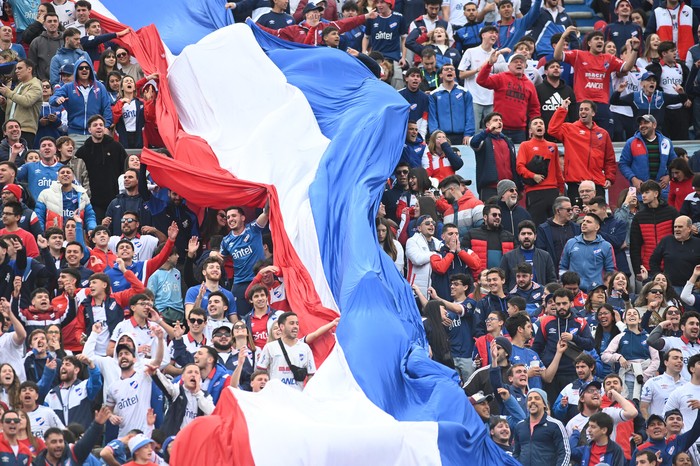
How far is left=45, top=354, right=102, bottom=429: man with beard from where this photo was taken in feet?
49.3

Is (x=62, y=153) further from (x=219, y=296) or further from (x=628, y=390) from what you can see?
(x=628, y=390)

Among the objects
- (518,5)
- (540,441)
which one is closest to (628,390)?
(540,441)

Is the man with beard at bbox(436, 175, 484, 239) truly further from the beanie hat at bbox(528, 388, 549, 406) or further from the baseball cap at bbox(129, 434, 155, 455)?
the baseball cap at bbox(129, 434, 155, 455)

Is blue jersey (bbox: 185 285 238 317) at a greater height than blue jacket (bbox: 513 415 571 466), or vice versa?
blue jersey (bbox: 185 285 238 317)

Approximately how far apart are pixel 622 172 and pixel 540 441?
6.16m

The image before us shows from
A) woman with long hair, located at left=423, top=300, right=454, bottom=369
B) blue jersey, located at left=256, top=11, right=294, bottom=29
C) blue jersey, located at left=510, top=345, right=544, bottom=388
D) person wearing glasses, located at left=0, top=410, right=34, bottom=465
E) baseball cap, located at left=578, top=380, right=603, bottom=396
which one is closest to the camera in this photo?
person wearing glasses, located at left=0, top=410, right=34, bottom=465

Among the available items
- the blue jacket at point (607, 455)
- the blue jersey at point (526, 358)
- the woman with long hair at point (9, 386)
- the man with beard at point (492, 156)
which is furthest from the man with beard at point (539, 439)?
the man with beard at point (492, 156)

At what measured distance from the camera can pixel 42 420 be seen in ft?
47.8

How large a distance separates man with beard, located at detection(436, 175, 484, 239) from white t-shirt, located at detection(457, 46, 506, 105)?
87.0 inches

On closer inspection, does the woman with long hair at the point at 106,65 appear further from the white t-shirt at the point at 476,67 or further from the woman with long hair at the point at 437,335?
the woman with long hair at the point at 437,335

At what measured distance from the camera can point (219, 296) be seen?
16.4m

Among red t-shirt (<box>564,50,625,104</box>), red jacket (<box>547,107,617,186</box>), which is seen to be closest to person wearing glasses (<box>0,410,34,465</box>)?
red jacket (<box>547,107,617,186</box>)

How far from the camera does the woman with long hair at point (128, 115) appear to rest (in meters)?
19.6

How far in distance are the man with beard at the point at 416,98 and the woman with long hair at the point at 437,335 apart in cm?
406
